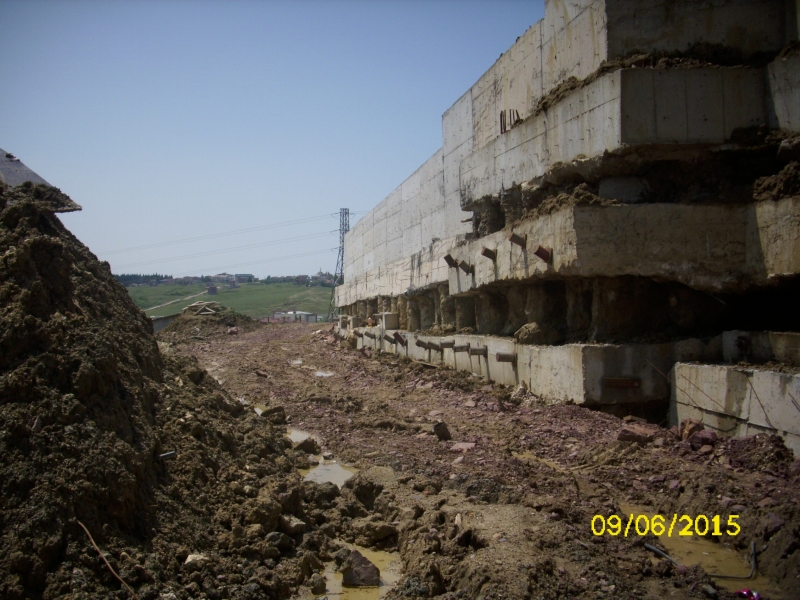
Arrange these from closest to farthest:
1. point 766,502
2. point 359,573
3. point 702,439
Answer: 1. point 359,573
2. point 766,502
3. point 702,439

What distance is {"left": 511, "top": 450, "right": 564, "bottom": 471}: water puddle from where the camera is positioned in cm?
648

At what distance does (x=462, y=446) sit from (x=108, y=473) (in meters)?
4.04

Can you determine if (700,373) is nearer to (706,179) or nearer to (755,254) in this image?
(755,254)

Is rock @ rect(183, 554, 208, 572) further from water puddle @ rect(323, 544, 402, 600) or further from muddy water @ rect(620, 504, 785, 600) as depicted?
muddy water @ rect(620, 504, 785, 600)

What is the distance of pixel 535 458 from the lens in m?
6.87

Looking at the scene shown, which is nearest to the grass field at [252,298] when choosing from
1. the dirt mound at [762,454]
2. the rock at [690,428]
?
the rock at [690,428]

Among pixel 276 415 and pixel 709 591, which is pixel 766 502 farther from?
pixel 276 415

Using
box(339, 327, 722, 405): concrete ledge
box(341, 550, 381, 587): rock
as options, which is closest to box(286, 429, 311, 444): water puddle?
box(339, 327, 722, 405): concrete ledge

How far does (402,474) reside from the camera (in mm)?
6180

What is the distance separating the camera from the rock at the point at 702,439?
20.4ft

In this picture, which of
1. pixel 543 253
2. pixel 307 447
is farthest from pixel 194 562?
pixel 543 253

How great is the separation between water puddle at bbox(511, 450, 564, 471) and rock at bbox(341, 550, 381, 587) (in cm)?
266

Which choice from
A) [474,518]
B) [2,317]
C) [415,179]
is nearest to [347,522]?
[474,518]

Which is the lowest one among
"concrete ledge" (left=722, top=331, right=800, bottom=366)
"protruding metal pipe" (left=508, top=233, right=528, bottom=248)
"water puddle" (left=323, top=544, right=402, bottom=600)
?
"water puddle" (left=323, top=544, right=402, bottom=600)
